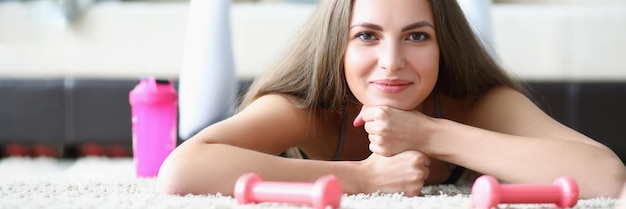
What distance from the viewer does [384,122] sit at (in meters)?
1.18

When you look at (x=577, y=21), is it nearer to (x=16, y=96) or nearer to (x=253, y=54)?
(x=253, y=54)

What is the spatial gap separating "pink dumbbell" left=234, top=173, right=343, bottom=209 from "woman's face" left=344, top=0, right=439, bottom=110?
25cm

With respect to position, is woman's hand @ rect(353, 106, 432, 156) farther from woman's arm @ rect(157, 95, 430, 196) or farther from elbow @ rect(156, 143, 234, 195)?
elbow @ rect(156, 143, 234, 195)

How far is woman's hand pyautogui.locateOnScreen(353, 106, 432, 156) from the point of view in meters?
1.18

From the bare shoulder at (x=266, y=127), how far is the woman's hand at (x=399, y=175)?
0.17 meters

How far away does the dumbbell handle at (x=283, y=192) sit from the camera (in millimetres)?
977

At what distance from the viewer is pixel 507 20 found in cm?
211

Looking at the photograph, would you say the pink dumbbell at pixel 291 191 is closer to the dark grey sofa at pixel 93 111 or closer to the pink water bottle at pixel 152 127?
the pink water bottle at pixel 152 127

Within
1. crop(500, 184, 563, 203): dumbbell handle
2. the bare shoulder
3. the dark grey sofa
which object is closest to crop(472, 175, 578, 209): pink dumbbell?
crop(500, 184, 563, 203): dumbbell handle

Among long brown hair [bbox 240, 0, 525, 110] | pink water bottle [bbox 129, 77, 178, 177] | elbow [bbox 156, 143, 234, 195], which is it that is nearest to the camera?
elbow [bbox 156, 143, 234, 195]

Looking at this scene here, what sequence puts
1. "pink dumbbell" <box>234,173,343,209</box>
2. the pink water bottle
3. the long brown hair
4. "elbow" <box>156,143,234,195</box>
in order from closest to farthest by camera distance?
1. "pink dumbbell" <box>234,173,343,209</box>
2. "elbow" <box>156,143,234,195</box>
3. the long brown hair
4. the pink water bottle

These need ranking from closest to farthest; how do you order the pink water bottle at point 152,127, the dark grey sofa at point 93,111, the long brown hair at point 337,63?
the long brown hair at point 337,63 < the pink water bottle at point 152,127 < the dark grey sofa at point 93,111

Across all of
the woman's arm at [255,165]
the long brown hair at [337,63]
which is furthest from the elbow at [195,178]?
the long brown hair at [337,63]

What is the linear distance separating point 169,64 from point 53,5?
33cm
